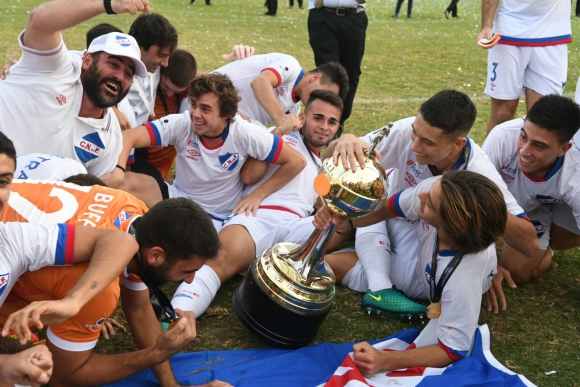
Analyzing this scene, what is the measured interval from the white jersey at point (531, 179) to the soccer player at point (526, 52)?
5.39 ft

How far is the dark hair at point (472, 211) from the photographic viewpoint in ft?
11.2

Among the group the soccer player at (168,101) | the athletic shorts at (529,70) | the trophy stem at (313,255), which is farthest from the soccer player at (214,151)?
the athletic shorts at (529,70)

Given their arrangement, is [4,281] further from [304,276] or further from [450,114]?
[450,114]

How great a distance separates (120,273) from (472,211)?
70.1 inches

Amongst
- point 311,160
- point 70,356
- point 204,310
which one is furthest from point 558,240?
point 70,356

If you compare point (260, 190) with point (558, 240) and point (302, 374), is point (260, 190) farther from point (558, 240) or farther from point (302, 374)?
point (558, 240)

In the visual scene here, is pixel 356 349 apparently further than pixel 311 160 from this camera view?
No

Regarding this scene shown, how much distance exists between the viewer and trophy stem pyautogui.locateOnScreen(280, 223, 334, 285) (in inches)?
144

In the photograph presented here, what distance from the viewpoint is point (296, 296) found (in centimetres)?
358

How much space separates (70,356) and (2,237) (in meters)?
0.68

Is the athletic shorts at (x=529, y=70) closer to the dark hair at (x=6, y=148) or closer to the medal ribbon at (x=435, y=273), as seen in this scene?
the medal ribbon at (x=435, y=273)

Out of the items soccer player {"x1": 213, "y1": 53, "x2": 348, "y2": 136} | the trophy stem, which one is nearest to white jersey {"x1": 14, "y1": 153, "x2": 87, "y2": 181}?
the trophy stem

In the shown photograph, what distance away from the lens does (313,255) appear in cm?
369

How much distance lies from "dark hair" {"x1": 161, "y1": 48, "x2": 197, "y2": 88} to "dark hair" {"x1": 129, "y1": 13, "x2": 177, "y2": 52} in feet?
0.88
